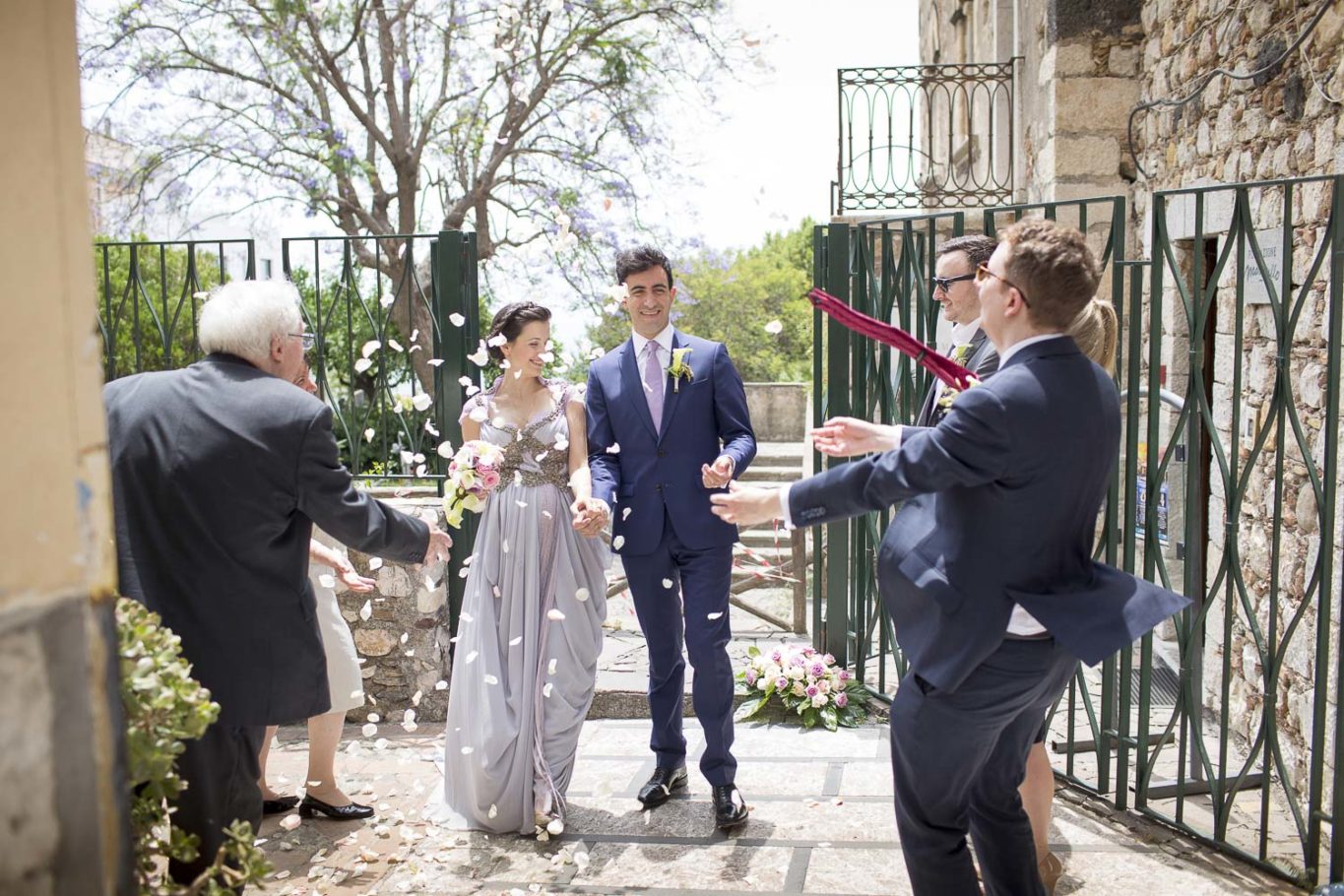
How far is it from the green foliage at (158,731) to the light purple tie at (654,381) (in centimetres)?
212

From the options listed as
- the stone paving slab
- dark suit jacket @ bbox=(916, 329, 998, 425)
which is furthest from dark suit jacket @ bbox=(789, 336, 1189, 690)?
the stone paving slab


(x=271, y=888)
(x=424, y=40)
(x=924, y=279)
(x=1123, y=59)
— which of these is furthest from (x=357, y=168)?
(x=271, y=888)

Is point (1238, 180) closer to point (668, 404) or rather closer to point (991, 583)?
point (668, 404)

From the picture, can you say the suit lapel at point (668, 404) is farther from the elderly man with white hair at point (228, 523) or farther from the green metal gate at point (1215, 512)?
the elderly man with white hair at point (228, 523)

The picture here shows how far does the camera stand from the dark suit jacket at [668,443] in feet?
13.5

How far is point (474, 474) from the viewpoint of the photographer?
4176 millimetres

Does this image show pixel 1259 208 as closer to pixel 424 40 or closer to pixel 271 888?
pixel 271 888

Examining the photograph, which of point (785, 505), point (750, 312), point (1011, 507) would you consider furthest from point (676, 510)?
point (750, 312)

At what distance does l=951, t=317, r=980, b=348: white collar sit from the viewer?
11.6ft

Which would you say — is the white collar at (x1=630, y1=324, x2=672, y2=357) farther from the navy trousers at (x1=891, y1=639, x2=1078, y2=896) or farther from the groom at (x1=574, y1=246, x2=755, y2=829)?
the navy trousers at (x1=891, y1=639, x2=1078, y2=896)

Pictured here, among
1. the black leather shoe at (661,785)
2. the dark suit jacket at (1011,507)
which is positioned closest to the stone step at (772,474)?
the black leather shoe at (661,785)

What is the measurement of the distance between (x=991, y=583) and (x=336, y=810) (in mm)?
2635

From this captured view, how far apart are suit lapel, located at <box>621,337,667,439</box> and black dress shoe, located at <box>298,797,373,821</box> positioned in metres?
1.65

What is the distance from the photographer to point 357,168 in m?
13.8
